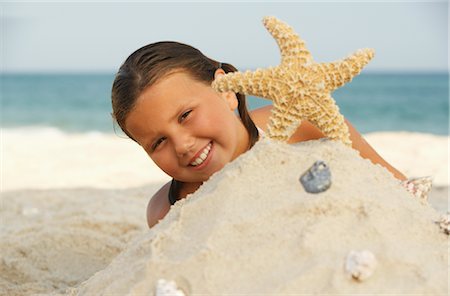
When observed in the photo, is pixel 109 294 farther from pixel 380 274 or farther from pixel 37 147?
pixel 37 147

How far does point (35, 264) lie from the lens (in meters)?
3.44

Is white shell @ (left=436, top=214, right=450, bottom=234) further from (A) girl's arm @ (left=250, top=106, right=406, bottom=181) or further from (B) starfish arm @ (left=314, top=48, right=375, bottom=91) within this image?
(A) girl's arm @ (left=250, top=106, right=406, bottom=181)

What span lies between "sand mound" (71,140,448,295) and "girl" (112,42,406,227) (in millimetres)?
727

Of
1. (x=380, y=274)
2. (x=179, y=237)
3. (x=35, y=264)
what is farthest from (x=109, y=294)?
(x=35, y=264)

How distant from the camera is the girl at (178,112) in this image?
2652mm

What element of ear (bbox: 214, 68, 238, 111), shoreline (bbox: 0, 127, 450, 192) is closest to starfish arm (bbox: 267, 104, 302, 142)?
ear (bbox: 214, 68, 238, 111)

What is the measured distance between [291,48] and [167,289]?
1.03 meters

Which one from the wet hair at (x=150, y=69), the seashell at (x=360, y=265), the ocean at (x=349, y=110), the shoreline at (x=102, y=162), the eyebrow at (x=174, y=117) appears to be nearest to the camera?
the seashell at (x=360, y=265)

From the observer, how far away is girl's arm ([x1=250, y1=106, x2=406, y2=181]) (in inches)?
113

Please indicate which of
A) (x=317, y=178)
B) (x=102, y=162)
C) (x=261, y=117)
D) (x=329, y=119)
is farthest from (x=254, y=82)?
(x=102, y=162)

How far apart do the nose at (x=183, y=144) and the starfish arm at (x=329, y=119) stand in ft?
2.25

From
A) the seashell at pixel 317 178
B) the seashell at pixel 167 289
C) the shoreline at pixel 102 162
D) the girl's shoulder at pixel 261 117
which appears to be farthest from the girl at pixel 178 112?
the shoreline at pixel 102 162

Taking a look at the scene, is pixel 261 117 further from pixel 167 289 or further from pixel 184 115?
pixel 167 289

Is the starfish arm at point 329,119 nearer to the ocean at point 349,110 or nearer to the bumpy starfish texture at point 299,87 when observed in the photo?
the bumpy starfish texture at point 299,87
